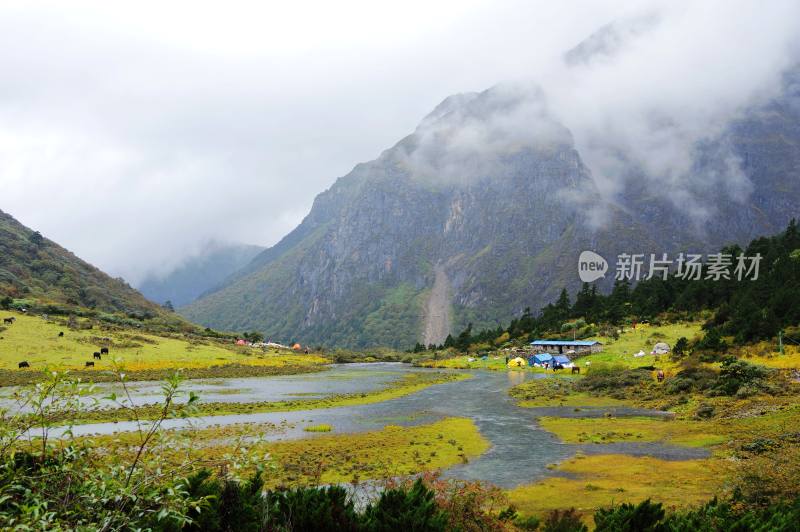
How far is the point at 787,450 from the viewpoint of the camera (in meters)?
19.6

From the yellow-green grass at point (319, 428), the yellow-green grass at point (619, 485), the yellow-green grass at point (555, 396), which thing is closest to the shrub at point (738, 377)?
the yellow-green grass at point (555, 396)

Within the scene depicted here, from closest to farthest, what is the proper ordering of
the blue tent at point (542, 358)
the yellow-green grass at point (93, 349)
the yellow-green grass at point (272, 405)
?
the yellow-green grass at point (272, 405)
the yellow-green grass at point (93, 349)
the blue tent at point (542, 358)

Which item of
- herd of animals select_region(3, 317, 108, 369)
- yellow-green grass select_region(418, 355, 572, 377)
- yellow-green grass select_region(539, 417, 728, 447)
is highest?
yellow-green grass select_region(539, 417, 728, 447)

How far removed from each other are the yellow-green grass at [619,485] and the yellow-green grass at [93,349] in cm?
6118

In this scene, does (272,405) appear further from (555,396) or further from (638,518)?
(638,518)

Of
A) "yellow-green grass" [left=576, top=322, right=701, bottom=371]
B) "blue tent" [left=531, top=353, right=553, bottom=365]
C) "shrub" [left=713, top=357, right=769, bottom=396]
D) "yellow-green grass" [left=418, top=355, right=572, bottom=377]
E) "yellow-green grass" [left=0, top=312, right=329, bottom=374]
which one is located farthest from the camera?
"yellow-green grass" [left=418, top=355, right=572, bottom=377]

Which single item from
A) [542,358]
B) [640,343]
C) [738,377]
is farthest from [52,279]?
[738,377]

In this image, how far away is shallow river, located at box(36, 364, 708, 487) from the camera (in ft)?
83.6

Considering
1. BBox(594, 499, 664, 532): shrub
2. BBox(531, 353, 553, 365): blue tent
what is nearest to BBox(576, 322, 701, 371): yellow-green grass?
BBox(531, 353, 553, 365): blue tent

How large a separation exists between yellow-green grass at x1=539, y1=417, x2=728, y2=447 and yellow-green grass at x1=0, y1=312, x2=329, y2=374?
57.0 m

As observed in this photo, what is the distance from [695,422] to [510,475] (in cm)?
1861

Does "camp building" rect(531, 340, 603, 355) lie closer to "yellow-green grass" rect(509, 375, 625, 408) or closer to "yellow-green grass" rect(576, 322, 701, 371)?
"yellow-green grass" rect(576, 322, 701, 371)

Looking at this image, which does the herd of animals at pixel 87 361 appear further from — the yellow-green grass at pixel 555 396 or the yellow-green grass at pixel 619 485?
the yellow-green grass at pixel 619 485

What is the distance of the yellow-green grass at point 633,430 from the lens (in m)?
29.3
